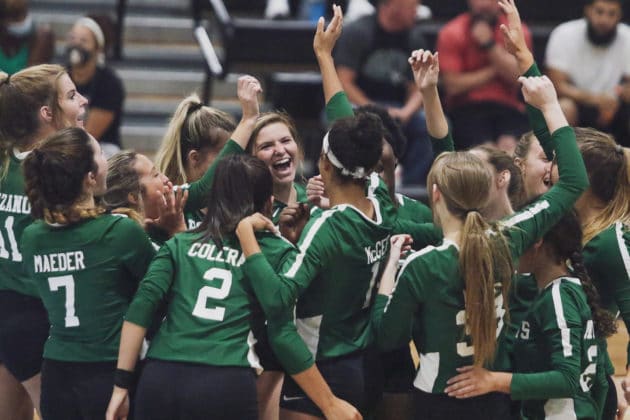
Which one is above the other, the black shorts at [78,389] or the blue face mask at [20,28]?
the black shorts at [78,389]

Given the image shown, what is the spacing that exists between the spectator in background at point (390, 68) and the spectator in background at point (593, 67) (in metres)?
0.94

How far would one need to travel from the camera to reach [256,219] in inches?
144

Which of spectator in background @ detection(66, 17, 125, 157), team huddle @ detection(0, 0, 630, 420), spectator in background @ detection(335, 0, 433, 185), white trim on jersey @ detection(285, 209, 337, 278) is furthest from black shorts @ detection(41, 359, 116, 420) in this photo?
spectator in background @ detection(335, 0, 433, 185)

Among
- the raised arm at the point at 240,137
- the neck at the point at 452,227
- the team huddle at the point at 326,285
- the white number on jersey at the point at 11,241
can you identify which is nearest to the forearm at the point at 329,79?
the team huddle at the point at 326,285

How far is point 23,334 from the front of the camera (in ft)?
13.8

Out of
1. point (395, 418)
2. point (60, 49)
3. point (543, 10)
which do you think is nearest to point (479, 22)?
point (543, 10)

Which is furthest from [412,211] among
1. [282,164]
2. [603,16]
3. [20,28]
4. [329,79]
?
[20,28]

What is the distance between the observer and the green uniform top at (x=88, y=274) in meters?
3.77

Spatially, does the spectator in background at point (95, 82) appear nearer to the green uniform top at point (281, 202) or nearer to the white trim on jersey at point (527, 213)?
the green uniform top at point (281, 202)

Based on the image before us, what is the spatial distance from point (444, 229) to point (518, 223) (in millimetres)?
229

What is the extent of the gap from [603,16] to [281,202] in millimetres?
4169

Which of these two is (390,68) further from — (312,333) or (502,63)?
(312,333)

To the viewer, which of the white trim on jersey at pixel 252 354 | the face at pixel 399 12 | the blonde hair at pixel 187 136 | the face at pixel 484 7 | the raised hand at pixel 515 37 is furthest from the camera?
the face at pixel 484 7

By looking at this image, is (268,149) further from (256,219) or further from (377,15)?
(377,15)
